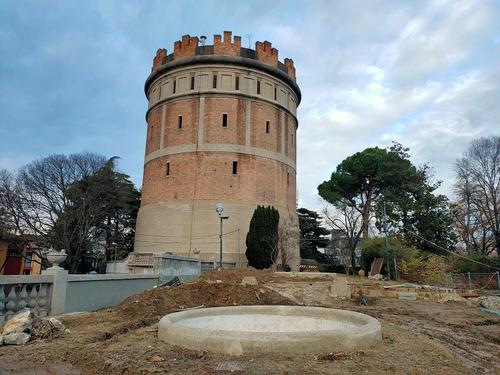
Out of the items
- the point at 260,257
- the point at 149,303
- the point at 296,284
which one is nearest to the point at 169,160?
the point at 260,257

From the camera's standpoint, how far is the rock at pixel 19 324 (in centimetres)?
635

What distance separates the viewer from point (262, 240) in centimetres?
2497

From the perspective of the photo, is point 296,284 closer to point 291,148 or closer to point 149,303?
point 149,303

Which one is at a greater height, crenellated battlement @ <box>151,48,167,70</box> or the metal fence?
crenellated battlement @ <box>151,48,167,70</box>

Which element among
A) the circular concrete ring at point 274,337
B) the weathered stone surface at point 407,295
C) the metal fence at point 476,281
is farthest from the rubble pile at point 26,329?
the metal fence at point 476,281

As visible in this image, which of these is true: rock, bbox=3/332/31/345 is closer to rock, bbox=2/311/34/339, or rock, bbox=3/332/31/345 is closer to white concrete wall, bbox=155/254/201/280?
rock, bbox=2/311/34/339

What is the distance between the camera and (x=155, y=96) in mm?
30812

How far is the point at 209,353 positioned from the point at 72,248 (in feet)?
88.0

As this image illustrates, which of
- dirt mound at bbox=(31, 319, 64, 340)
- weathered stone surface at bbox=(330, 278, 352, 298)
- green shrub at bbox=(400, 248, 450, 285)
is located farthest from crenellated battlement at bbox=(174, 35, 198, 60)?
dirt mound at bbox=(31, 319, 64, 340)

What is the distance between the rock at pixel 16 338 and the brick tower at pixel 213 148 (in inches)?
750

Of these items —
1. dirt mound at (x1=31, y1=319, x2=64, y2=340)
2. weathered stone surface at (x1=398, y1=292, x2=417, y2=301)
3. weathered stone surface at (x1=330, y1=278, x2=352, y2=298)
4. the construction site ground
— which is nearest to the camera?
the construction site ground

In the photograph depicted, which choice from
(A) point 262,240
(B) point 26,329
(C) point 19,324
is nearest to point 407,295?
(A) point 262,240

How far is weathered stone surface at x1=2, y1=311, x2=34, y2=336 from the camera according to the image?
635cm

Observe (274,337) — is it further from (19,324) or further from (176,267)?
(176,267)
